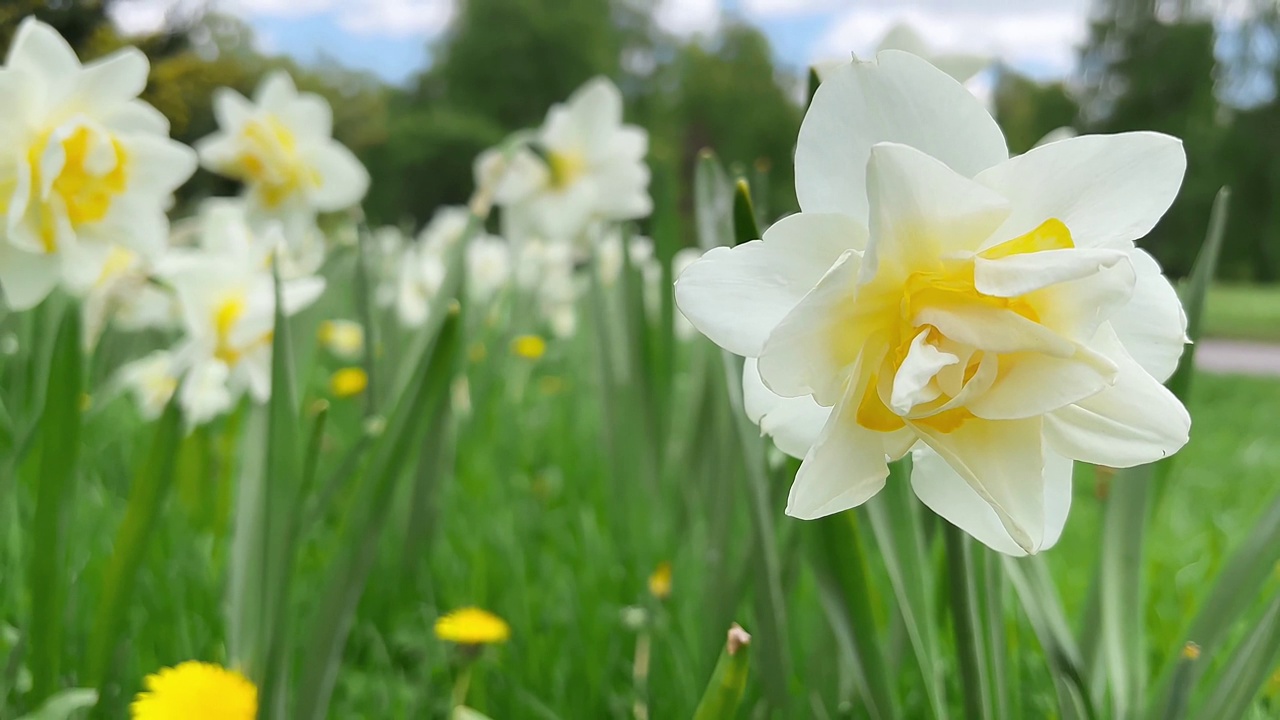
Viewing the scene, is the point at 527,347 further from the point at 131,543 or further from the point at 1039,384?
the point at 1039,384

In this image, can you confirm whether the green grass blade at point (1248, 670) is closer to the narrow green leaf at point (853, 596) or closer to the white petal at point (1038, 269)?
the narrow green leaf at point (853, 596)

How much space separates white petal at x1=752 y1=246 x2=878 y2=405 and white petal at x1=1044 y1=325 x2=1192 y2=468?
3.8 inches

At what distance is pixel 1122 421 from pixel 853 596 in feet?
0.86

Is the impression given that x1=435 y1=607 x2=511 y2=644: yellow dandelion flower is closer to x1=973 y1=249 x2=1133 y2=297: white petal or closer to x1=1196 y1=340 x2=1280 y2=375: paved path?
x1=973 y1=249 x2=1133 y2=297: white petal

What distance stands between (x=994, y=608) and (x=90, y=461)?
1604 millimetres

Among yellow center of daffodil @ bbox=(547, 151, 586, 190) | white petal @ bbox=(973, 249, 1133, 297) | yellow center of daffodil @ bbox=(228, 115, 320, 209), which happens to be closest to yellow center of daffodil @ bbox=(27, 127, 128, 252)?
yellow center of daffodil @ bbox=(228, 115, 320, 209)

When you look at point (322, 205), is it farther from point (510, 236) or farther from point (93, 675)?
point (93, 675)

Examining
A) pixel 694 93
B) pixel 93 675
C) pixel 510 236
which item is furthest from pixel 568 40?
pixel 93 675

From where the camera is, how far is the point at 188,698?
0.65 meters

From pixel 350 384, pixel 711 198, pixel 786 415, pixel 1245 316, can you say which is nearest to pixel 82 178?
pixel 711 198

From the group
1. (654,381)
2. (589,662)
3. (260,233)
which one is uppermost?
(260,233)

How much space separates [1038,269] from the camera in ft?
1.05

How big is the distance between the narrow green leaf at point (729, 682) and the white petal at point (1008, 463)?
0.16 metres

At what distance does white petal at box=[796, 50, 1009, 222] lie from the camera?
37 centimetres
